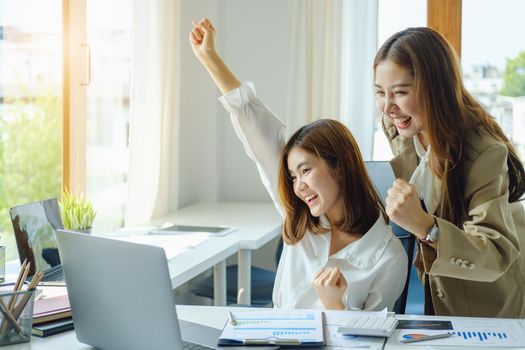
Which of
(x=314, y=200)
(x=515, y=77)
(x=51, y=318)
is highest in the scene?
(x=515, y=77)

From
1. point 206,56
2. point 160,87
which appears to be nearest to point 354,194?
point 206,56

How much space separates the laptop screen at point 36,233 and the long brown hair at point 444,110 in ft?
3.31

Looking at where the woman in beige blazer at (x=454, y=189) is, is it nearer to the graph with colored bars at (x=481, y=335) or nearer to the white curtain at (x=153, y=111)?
the graph with colored bars at (x=481, y=335)

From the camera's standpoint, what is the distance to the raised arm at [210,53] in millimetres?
2100

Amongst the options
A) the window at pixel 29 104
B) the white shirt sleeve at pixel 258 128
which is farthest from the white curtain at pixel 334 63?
the white shirt sleeve at pixel 258 128

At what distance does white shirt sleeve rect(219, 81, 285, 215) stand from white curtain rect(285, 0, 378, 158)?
1.76 metres

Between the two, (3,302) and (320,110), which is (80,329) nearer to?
(3,302)

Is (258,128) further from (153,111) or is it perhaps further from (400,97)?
(153,111)

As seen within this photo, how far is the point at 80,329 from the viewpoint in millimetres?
1599

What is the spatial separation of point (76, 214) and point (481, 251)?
4.76 ft

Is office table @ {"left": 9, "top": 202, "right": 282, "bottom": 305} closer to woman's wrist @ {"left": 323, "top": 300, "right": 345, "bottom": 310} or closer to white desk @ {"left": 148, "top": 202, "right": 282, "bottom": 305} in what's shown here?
white desk @ {"left": 148, "top": 202, "right": 282, "bottom": 305}

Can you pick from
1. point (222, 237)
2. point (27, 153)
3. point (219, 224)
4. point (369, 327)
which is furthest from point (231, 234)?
point (369, 327)

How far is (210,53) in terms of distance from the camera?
2100 mm

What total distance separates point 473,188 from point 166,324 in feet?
2.78
